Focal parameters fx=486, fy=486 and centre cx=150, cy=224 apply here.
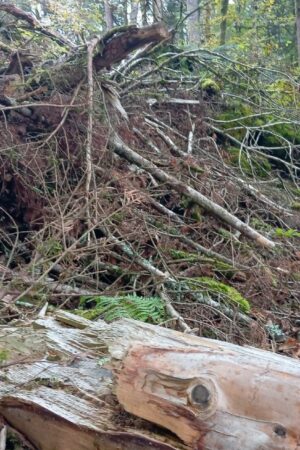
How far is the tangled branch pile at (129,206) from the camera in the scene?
3.62 m

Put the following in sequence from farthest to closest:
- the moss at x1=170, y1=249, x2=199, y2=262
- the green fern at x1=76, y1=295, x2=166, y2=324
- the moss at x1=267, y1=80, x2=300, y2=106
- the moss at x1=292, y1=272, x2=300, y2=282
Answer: the moss at x1=267, y1=80, x2=300, y2=106, the moss at x1=292, y1=272, x2=300, y2=282, the moss at x1=170, y1=249, x2=199, y2=262, the green fern at x1=76, y1=295, x2=166, y2=324

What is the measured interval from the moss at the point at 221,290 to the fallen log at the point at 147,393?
5.43 ft

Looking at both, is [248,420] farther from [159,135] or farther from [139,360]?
[159,135]

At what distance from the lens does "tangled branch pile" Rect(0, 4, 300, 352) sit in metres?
3.62

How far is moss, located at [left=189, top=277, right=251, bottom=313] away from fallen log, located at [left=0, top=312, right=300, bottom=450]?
65.2 inches

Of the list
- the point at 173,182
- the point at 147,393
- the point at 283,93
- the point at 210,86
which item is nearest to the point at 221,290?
the point at 173,182

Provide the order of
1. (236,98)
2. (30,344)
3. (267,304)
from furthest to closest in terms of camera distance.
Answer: (236,98)
(267,304)
(30,344)

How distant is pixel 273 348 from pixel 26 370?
2.01 metres

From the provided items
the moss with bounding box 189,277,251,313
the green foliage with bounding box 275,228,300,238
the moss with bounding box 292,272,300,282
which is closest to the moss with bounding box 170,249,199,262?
the moss with bounding box 189,277,251,313

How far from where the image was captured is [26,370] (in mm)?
2330

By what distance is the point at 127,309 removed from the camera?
3.27 metres

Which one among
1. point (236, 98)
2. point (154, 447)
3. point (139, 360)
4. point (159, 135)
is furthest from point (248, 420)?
point (236, 98)

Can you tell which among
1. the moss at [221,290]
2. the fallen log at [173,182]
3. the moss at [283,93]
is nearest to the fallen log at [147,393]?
the moss at [221,290]

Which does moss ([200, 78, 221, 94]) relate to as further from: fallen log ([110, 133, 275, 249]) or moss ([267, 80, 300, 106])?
fallen log ([110, 133, 275, 249])
